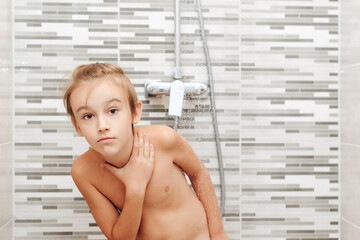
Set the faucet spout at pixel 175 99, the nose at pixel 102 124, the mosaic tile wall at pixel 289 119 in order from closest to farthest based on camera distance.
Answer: the nose at pixel 102 124 < the faucet spout at pixel 175 99 < the mosaic tile wall at pixel 289 119

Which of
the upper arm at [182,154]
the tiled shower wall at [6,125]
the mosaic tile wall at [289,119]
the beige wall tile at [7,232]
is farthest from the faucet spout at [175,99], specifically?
the beige wall tile at [7,232]

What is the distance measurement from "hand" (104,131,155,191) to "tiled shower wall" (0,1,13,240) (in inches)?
16.4

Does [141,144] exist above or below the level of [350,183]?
above

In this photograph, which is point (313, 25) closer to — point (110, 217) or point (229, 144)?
point (229, 144)

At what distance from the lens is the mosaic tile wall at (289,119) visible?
3.76ft

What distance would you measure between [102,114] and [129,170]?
0.18 m

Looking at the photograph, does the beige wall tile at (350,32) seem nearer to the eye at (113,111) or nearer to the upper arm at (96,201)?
the eye at (113,111)

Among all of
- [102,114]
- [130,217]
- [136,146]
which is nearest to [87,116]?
[102,114]

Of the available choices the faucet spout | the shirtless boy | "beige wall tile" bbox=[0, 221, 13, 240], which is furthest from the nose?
"beige wall tile" bbox=[0, 221, 13, 240]

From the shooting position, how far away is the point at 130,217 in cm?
84

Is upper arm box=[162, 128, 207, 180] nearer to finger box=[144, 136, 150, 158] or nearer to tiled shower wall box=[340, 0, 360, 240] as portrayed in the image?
finger box=[144, 136, 150, 158]

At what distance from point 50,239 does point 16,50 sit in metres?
0.65

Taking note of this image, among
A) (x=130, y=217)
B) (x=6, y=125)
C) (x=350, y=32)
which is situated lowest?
(x=130, y=217)

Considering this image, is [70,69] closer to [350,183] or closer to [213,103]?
[213,103]
